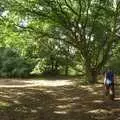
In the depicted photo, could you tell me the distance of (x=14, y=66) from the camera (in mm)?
35312

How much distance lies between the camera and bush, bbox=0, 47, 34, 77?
34884mm

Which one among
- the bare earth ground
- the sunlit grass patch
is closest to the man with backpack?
the bare earth ground

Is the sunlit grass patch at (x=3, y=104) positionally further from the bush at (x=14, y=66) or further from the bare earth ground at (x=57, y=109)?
the bush at (x=14, y=66)

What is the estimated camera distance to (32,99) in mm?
16562

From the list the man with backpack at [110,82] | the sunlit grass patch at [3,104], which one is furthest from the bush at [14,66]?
the sunlit grass patch at [3,104]

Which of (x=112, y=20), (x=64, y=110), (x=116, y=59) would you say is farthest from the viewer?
(x=116, y=59)

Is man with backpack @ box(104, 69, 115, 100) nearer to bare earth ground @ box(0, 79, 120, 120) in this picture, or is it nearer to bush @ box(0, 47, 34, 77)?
bare earth ground @ box(0, 79, 120, 120)

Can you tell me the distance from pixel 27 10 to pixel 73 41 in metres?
4.40

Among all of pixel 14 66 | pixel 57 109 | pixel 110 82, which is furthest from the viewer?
pixel 14 66

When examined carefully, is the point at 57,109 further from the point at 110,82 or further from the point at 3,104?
the point at 110,82

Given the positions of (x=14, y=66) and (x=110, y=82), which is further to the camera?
(x=14, y=66)

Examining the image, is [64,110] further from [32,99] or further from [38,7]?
[38,7]

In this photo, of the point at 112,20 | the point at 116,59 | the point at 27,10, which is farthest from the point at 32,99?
the point at 116,59

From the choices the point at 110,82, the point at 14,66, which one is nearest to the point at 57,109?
the point at 110,82
